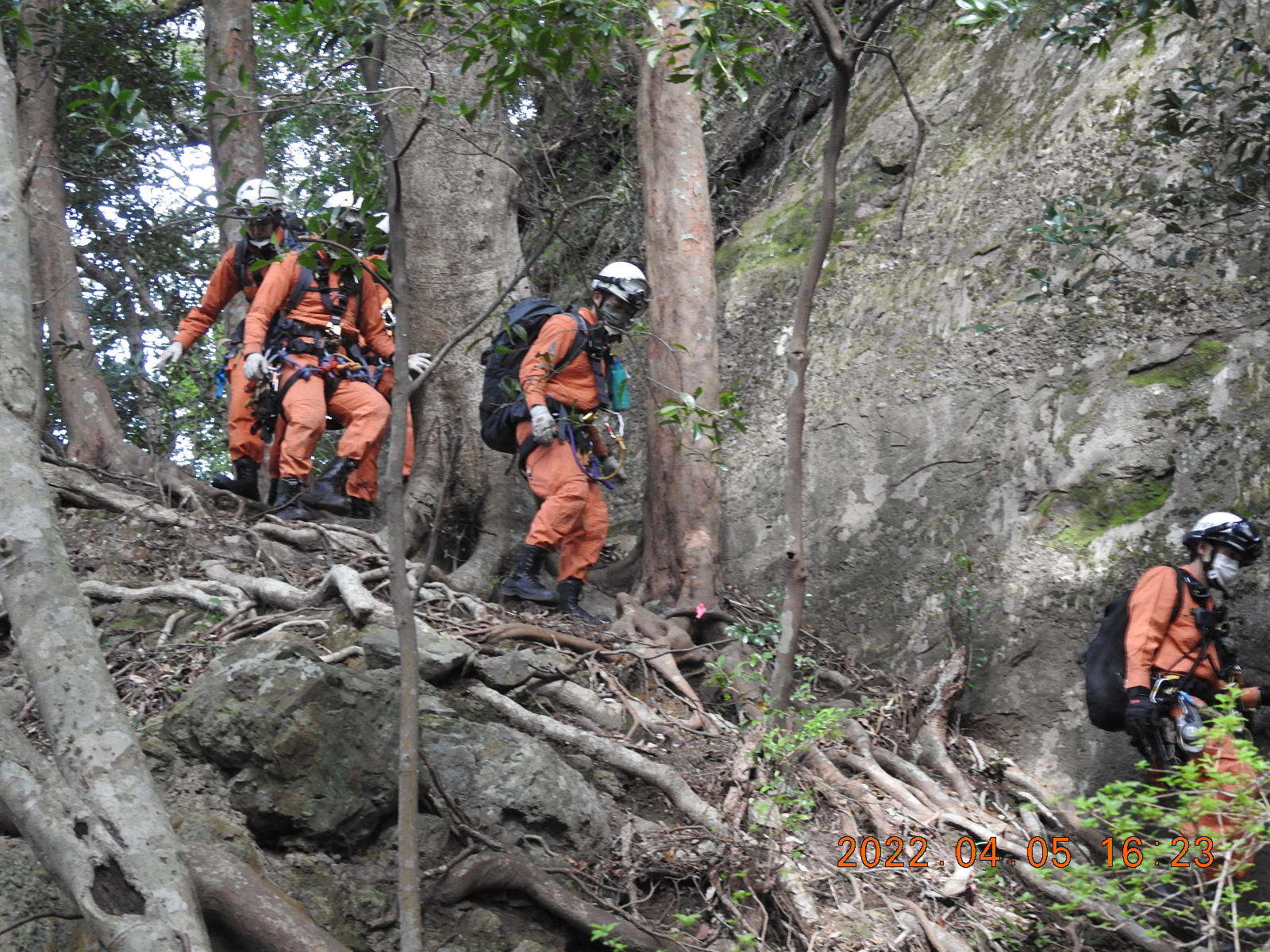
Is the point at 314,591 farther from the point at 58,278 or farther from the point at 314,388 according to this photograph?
the point at 58,278

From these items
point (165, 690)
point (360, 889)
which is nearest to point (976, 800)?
point (360, 889)

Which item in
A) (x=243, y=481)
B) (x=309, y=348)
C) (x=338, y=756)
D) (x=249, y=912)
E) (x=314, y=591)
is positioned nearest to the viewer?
(x=249, y=912)

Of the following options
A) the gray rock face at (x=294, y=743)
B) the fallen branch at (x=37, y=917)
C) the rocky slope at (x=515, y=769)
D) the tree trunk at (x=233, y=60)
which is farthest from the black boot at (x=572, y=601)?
the fallen branch at (x=37, y=917)

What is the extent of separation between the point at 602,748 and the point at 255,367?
3.28 metres

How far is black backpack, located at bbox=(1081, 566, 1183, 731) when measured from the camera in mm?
5613

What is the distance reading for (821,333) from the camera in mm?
8273

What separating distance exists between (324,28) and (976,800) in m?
4.40

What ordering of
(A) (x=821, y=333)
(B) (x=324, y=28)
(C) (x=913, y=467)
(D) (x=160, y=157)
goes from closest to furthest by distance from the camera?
1. (B) (x=324, y=28)
2. (C) (x=913, y=467)
3. (A) (x=821, y=333)
4. (D) (x=160, y=157)

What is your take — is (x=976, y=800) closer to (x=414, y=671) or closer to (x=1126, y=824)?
(x=1126, y=824)

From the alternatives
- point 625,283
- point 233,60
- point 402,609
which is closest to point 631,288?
point 625,283

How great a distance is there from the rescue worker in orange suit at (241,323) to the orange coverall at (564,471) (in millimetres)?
1664

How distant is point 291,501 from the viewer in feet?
25.1

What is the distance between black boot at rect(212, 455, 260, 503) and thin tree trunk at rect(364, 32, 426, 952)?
12.7 ft

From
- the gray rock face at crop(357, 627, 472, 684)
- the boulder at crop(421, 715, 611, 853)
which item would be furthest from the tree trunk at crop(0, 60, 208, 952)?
the gray rock face at crop(357, 627, 472, 684)
